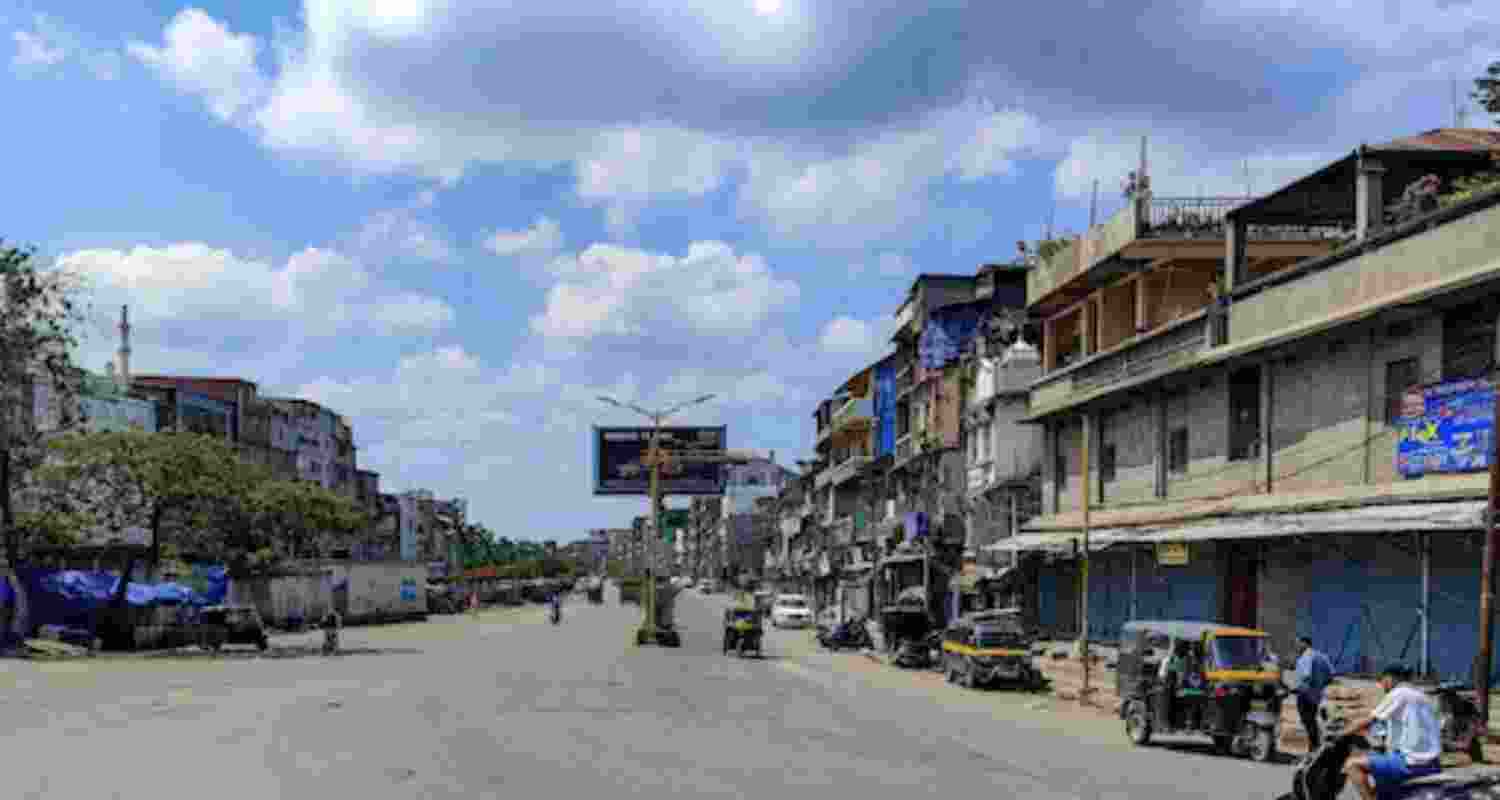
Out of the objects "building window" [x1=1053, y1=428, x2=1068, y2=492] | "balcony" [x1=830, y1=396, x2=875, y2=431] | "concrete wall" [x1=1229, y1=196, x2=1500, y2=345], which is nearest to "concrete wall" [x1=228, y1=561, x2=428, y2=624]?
"balcony" [x1=830, y1=396, x2=875, y2=431]

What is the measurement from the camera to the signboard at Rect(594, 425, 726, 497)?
9856 cm

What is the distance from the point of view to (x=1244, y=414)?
1325 inches

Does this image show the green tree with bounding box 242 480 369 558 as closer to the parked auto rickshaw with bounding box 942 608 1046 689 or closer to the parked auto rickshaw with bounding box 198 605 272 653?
the parked auto rickshaw with bounding box 198 605 272 653

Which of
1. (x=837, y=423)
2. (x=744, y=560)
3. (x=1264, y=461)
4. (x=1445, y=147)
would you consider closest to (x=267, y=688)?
(x=1264, y=461)

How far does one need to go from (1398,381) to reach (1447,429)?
2321 millimetres

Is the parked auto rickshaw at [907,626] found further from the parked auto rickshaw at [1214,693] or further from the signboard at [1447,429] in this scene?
the signboard at [1447,429]

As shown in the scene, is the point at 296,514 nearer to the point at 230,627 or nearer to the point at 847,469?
the point at 230,627

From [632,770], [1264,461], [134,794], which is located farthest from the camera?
Result: [1264,461]

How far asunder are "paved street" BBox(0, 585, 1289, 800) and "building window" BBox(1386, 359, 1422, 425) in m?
7.18

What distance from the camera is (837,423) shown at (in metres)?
102

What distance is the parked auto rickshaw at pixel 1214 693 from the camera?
74.7 ft

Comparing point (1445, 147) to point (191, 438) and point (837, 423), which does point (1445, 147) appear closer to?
point (191, 438)

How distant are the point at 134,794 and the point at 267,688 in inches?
767

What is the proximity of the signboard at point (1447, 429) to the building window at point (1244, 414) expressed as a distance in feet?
20.8
